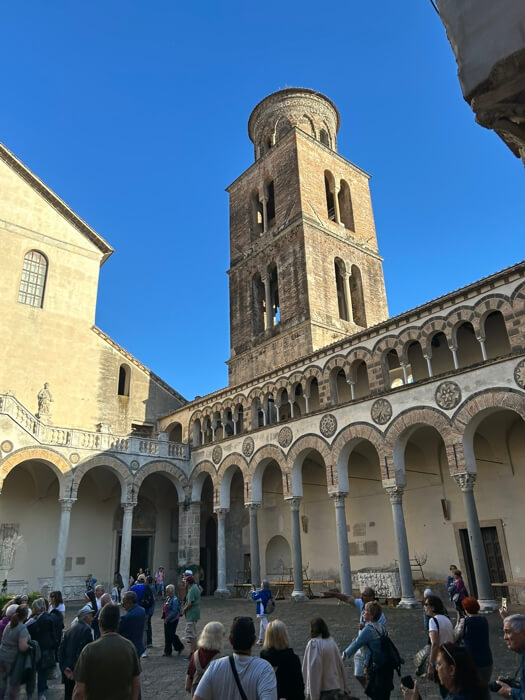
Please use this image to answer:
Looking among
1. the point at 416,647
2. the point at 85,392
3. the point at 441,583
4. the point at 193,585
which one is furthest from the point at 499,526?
the point at 85,392

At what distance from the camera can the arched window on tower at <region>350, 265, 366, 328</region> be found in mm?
25172

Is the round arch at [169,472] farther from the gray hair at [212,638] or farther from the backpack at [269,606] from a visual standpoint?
the gray hair at [212,638]

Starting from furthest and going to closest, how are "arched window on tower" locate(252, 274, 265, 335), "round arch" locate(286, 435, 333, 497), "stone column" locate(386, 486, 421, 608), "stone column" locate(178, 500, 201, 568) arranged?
"arched window on tower" locate(252, 274, 265, 335)
"stone column" locate(178, 500, 201, 568)
"round arch" locate(286, 435, 333, 497)
"stone column" locate(386, 486, 421, 608)

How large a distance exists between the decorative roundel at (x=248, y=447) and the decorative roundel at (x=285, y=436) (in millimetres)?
1525

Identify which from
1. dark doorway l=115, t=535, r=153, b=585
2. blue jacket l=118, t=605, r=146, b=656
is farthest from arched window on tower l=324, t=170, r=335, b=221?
blue jacket l=118, t=605, r=146, b=656

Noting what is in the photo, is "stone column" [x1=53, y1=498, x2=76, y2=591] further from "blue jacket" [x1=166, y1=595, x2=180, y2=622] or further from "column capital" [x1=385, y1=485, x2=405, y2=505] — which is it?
"column capital" [x1=385, y1=485, x2=405, y2=505]

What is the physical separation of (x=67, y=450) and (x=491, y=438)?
14.4 meters

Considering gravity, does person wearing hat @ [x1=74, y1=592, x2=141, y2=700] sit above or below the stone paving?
above

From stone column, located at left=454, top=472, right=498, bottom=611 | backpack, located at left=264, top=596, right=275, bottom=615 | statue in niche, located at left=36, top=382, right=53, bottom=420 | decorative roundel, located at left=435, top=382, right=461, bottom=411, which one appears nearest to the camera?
backpack, located at left=264, top=596, right=275, bottom=615

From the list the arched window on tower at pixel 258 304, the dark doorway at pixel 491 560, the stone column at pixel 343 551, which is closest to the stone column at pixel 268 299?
the arched window on tower at pixel 258 304

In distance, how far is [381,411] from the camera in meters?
15.0

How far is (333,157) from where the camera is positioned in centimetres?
2825

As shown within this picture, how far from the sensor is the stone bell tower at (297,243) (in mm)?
23547

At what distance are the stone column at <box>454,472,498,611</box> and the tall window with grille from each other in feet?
61.8
